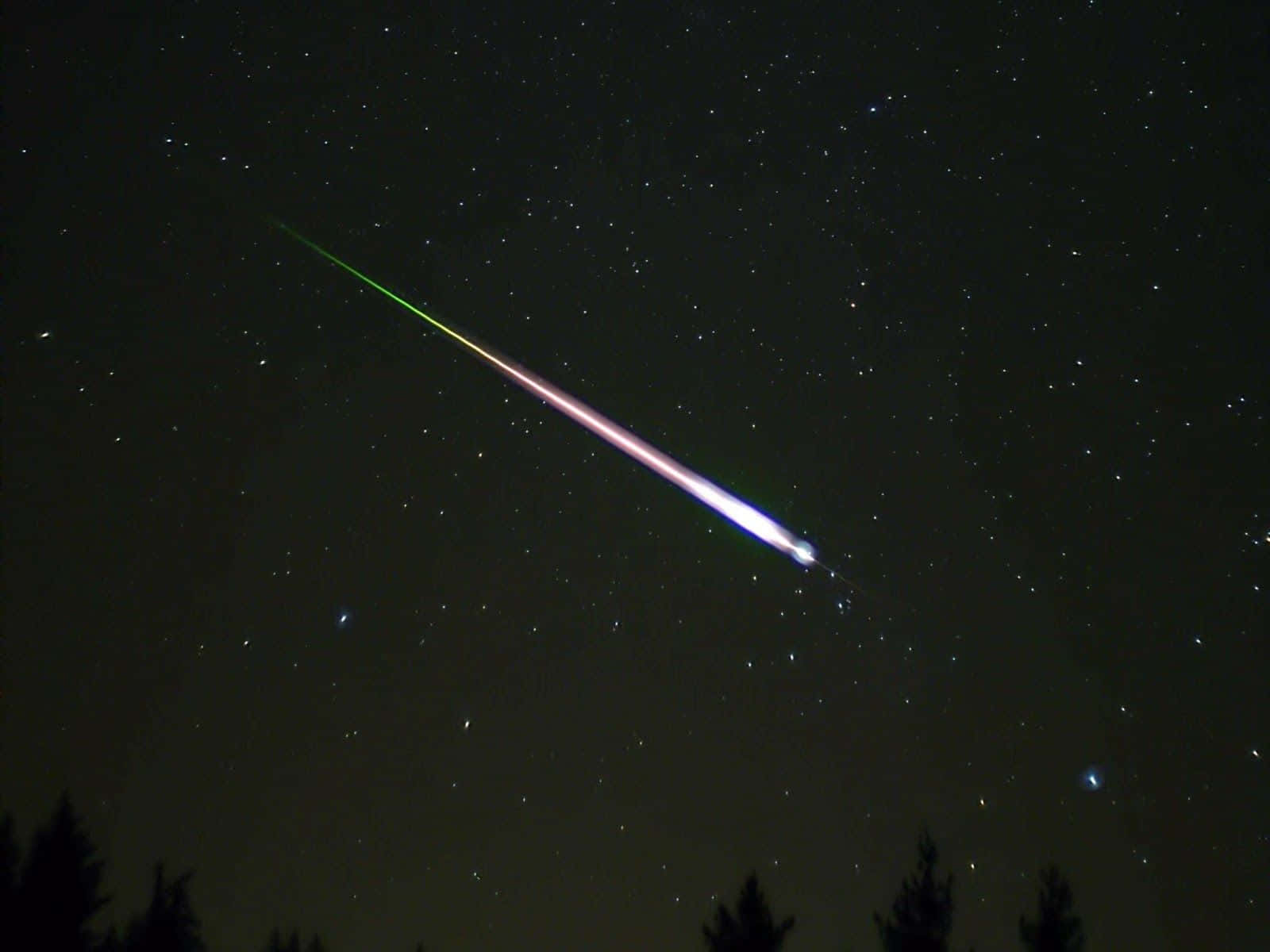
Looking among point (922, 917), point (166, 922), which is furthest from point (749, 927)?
point (166, 922)

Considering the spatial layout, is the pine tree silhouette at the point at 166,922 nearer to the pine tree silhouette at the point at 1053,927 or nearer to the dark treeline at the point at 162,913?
the dark treeline at the point at 162,913

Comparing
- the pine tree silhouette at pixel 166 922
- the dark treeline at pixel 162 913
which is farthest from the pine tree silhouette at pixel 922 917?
the pine tree silhouette at pixel 166 922

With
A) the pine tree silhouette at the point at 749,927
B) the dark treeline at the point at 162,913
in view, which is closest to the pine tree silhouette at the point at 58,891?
the dark treeline at the point at 162,913

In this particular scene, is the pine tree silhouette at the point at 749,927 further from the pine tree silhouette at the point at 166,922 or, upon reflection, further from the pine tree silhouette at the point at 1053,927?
the pine tree silhouette at the point at 166,922

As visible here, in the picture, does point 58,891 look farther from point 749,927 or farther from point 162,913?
point 749,927

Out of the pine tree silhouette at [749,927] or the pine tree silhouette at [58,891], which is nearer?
the pine tree silhouette at [749,927]

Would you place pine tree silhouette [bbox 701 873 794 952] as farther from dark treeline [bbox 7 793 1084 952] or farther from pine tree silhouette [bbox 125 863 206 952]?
pine tree silhouette [bbox 125 863 206 952]
